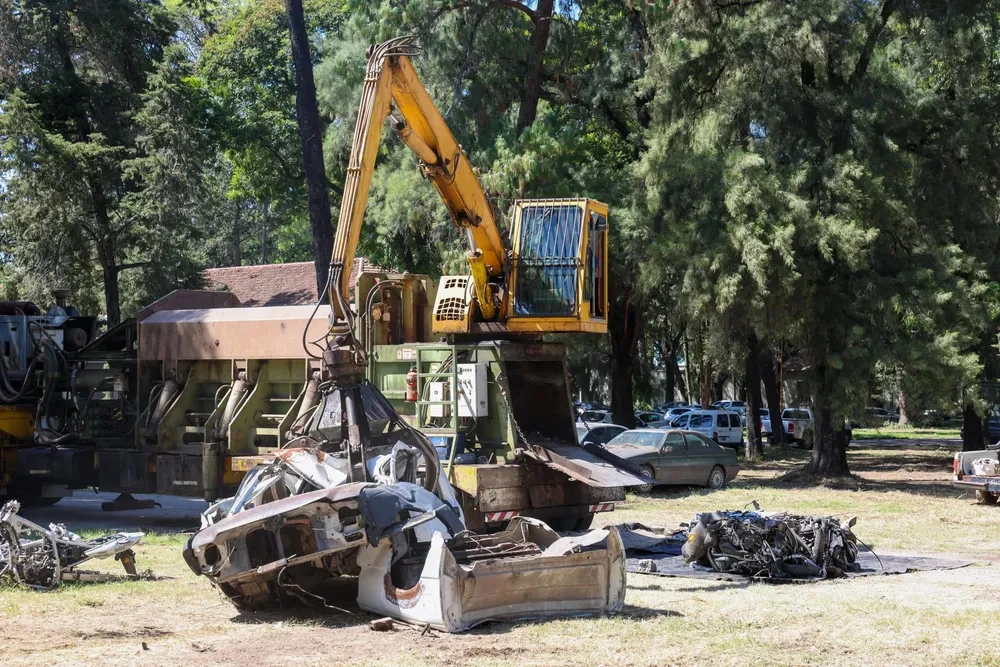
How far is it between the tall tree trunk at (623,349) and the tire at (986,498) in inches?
407

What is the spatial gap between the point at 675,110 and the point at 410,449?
54.8ft

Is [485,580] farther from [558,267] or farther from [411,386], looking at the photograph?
[558,267]

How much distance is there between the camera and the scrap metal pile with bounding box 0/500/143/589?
11.7 metres

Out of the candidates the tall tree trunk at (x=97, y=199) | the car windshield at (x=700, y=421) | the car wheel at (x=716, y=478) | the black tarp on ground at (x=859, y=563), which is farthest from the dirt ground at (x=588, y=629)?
the car windshield at (x=700, y=421)

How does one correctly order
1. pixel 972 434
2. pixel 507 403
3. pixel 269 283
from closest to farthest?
pixel 507 403, pixel 972 434, pixel 269 283

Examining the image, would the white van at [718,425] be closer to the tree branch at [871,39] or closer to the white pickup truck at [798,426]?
the white pickup truck at [798,426]

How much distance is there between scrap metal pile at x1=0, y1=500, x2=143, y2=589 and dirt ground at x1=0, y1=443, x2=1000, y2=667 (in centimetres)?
20

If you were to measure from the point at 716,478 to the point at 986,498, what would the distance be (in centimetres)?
535

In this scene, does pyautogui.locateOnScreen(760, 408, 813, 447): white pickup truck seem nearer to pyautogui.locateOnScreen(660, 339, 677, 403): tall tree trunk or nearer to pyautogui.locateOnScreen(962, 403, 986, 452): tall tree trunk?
pyautogui.locateOnScreen(660, 339, 677, 403): tall tree trunk

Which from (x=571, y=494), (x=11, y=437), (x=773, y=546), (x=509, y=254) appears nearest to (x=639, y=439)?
(x=509, y=254)

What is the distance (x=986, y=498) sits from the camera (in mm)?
22312

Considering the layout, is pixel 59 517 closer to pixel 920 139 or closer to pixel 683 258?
pixel 683 258

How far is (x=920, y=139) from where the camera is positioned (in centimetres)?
2648

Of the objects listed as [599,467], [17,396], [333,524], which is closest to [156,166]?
[17,396]
